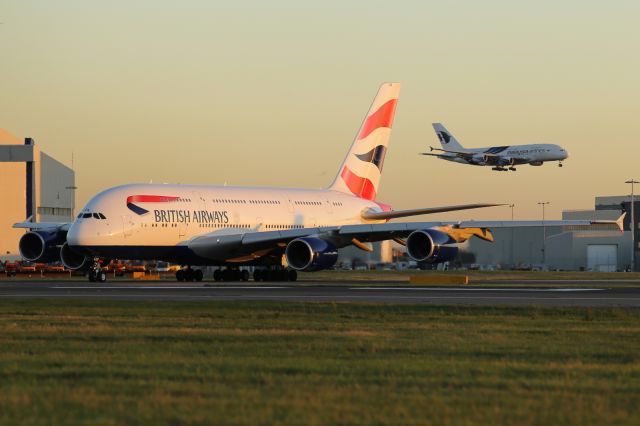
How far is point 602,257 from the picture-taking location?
13375 cm

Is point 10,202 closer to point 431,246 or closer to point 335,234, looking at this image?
point 335,234

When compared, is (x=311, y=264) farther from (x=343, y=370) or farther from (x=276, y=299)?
(x=343, y=370)

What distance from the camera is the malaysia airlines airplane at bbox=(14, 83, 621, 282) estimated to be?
5150cm

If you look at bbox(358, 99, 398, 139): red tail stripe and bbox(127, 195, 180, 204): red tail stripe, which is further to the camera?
bbox(358, 99, 398, 139): red tail stripe

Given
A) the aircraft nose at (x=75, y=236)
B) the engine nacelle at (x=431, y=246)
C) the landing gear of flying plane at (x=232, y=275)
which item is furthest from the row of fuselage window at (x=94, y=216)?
the engine nacelle at (x=431, y=246)

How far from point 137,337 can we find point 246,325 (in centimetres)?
347

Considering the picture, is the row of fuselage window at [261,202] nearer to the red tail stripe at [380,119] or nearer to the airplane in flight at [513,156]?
the red tail stripe at [380,119]

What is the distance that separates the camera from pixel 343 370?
16422 millimetres

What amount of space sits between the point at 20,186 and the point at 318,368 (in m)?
87.1

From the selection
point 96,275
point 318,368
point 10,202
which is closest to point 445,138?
point 10,202

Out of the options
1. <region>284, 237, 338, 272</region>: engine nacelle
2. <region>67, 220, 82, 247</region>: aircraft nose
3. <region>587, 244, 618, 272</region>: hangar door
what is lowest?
<region>587, 244, 618, 272</region>: hangar door

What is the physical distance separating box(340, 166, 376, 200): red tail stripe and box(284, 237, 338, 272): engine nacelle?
507 inches

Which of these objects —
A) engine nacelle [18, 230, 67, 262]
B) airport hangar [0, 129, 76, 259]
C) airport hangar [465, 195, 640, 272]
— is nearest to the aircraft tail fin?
airport hangar [465, 195, 640, 272]

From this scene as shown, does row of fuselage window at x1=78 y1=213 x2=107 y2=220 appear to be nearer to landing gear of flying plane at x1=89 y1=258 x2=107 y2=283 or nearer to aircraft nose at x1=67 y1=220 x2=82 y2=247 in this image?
aircraft nose at x1=67 y1=220 x2=82 y2=247
